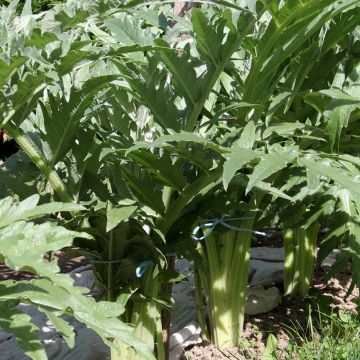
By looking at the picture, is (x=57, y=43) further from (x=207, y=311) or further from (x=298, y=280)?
(x=298, y=280)

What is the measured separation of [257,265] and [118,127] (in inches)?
73.1

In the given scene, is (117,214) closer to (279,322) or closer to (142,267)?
(142,267)

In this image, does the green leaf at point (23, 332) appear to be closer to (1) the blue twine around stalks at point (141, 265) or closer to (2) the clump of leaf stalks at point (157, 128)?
(2) the clump of leaf stalks at point (157, 128)

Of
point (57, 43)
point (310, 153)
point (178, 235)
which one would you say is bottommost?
point (178, 235)

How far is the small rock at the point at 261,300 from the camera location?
9.12ft

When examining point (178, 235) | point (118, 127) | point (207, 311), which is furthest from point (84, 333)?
point (118, 127)

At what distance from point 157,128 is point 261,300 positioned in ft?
3.68

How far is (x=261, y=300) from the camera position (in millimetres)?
2822

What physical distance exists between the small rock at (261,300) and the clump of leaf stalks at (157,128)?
66cm

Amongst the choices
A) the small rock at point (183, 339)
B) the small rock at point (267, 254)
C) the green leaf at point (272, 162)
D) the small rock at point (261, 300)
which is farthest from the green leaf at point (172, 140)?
the small rock at point (267, 254)

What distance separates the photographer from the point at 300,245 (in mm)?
2871

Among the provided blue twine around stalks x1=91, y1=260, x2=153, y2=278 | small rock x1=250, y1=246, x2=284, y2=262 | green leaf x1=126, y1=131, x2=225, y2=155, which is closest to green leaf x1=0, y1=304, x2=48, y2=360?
green leaf x1=126, y1=131, x2=225, y2=155

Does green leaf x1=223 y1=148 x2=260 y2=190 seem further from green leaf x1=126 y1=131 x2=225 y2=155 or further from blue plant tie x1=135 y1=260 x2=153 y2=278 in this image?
blue plant tie x1=135 y1=260 x2=153 y2=278

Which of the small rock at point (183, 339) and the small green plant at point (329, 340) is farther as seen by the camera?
the small rock at point (183, 339)
